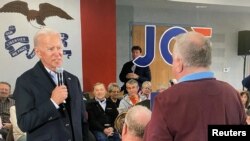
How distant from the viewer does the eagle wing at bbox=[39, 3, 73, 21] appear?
514 cm

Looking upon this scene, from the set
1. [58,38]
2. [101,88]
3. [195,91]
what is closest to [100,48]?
[101,88]

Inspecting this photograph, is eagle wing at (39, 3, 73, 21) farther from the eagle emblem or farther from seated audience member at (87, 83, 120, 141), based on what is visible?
seated audience member at (87, 83, 120, 141)

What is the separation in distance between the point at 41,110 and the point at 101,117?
277 cm

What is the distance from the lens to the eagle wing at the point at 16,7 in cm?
489

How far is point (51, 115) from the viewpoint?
1.69 m

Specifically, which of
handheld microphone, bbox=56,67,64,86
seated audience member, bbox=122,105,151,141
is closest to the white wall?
handheld microphone, bbox=56,67,64,86

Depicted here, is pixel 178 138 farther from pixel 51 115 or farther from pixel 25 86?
pixel 25 86

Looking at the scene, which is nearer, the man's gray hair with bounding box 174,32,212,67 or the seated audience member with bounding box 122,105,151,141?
the man's gray hair with bounding box 174,32,212,67

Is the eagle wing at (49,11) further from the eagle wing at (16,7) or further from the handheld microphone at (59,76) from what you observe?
the handheld microphone at (59,76)

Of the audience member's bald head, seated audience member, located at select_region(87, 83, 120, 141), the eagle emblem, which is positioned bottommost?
seated audience member, located at select_region(87, 83, 120, 141)

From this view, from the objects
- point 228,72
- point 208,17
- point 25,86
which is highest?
point 208,17

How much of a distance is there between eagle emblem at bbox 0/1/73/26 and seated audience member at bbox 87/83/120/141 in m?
1.45

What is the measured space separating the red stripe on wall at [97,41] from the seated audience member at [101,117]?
41.1 inches

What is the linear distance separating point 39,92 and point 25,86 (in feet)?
0.25
